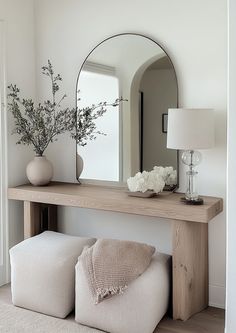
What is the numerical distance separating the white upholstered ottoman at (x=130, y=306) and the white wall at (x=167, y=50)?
58cm

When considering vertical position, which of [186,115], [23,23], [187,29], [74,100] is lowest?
[186,115]

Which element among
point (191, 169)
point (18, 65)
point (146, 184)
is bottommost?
point (146, 184)

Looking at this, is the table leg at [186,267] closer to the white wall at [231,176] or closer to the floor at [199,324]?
the floor at [199,324]

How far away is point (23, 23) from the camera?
3.48m

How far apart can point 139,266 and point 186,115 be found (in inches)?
40.0

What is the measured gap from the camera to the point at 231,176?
220 cm

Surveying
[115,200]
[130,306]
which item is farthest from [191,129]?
[130,306]

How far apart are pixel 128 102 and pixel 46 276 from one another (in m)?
1.45

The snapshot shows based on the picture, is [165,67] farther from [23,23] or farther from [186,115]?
[23,23]

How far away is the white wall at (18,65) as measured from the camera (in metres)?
3.34

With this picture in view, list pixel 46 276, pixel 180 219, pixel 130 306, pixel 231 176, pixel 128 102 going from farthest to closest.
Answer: pixel 128 102, pixel 46 276, pixel 180 219, pixel 130 306, pixel 231 176

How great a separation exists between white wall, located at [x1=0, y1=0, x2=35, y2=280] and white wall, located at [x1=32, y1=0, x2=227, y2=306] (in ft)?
0.30

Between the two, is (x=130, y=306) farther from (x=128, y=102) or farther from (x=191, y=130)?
(x=128, y=102)

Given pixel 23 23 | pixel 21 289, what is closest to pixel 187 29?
pixel 23 23
